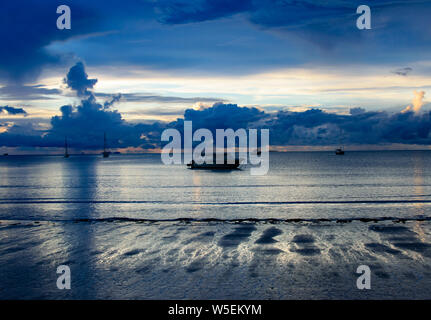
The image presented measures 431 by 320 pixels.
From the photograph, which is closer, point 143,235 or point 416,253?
point 416,253

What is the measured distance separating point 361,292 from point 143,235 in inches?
452

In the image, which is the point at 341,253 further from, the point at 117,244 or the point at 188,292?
the point at 117,244

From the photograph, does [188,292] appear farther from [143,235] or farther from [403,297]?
[143,235]

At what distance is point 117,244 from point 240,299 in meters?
8.43

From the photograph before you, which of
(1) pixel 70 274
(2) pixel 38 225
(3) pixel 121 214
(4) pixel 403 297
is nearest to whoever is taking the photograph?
(4) pixel 403 297

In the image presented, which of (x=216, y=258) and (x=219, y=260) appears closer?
(x=219, y=260)

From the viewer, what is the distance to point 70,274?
460 inches

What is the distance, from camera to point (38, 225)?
2159 cm
